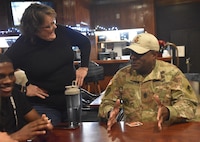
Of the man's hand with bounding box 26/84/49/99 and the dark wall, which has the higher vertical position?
the dark wall

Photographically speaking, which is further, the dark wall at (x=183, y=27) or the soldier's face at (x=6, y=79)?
the dark wall at (x=183, y=27)

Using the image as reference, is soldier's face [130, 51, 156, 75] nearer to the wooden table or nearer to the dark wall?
Answer: the wooden table

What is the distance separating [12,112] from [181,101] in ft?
3.18

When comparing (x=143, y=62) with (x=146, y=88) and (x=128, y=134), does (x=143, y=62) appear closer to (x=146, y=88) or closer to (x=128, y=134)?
(x=146, y=88)

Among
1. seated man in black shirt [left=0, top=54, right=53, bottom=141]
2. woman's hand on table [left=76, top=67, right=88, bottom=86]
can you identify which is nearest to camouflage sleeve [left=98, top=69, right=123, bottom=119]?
woman's hand on table [left=76, top=67, right=88, bottom=86]

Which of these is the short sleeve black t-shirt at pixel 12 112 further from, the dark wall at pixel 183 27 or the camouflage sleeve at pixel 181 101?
the dark wall at pixel 183 27

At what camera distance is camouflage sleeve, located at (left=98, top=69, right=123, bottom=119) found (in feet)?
5.60

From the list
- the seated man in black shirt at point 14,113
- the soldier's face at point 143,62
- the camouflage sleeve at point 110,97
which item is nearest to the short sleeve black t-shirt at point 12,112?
the seated man in black shirt at point 14,113

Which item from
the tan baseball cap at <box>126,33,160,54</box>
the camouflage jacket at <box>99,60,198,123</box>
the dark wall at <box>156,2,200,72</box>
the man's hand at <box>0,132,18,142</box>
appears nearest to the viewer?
the man's hand at <box>0,132,18,142</box>

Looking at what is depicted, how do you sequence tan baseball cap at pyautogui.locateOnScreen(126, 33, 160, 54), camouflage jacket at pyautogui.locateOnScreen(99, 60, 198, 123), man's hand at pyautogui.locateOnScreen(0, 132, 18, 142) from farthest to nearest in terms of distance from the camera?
tan baseball cap at pyautogui.locateOnScreen(126, 33, 160, 54) < camouflage jacket at pyautogui.locateOnScreen(99, 60, 198, 123) < man's hand at pyautogui.locateOnScreen(0, 132, 18, 142)

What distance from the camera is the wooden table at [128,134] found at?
128cm

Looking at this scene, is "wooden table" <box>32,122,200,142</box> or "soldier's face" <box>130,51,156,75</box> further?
"soldier's face" <box>130,51,156,75</box>

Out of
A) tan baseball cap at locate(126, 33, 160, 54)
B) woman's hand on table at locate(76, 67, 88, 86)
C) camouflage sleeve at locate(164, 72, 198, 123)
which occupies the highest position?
tan baseball cap at locate(126, 33, 160, 54)

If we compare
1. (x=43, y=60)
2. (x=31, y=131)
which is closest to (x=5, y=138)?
(x=31, y=131)
